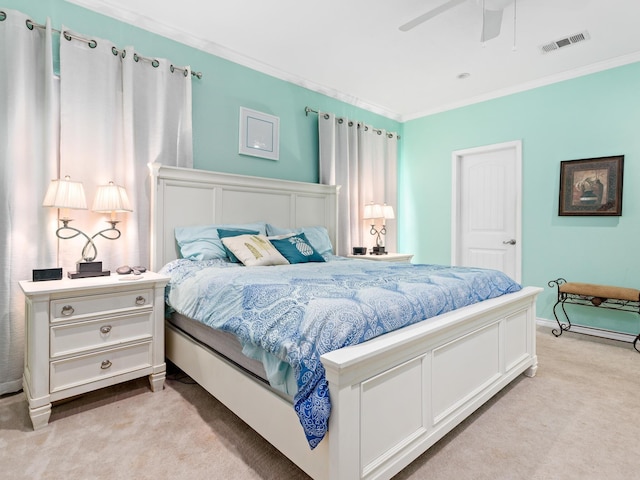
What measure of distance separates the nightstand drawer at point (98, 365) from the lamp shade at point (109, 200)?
0.90 m

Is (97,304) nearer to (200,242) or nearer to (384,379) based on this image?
(200,242)

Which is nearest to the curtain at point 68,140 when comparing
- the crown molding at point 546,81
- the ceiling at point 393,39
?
the ceiling at point 393,39

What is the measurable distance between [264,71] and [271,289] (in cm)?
263

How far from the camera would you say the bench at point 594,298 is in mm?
3059

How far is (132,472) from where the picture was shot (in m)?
1.48

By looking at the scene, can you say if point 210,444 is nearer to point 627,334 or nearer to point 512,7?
point 512,7

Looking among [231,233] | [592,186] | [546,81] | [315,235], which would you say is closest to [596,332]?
[592,186]

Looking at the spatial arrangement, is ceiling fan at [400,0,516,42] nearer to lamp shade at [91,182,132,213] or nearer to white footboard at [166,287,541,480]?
white footboard at [166,287,541,480]

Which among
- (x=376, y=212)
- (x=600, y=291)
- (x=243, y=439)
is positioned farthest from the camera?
(x=376, y=212)

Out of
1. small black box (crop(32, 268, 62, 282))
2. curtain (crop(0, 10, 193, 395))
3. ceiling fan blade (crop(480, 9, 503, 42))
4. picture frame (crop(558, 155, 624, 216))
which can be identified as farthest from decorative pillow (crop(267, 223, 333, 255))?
picture frame (crop(558, 155, 624, 216))

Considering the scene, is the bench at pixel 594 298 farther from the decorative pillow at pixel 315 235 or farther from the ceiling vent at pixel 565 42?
the decorative pillow at pixel 315 235

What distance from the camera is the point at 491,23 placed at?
240 centimetres

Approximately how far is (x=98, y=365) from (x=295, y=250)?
1.46 meters

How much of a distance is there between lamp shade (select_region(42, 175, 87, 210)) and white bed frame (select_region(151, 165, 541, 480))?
557 mm
